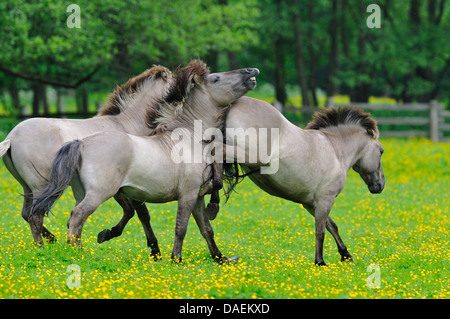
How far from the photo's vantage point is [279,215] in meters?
12.5

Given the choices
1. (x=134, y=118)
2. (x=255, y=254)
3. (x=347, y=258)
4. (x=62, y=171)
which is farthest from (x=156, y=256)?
(x=347, y=258)

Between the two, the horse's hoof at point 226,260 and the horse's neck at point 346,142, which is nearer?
the horse's hoof at point 226,260

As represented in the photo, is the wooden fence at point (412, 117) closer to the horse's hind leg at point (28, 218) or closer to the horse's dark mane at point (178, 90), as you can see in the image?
the horse's dark mane at point (178, 90)

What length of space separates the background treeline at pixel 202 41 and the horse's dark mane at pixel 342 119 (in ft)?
37.3

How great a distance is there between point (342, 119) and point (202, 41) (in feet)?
52.6

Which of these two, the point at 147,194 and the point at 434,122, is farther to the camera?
the point at 434,122

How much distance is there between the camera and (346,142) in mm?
8773

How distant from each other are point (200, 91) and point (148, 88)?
1.59 meters

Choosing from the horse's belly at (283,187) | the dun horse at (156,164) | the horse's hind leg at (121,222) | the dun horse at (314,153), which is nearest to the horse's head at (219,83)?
the dun horse at (156,164)

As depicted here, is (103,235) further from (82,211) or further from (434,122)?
(434,122)

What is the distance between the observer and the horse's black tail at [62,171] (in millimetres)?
7082

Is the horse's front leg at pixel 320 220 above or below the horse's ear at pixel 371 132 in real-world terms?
below

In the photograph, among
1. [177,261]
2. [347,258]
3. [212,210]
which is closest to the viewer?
[177,261]

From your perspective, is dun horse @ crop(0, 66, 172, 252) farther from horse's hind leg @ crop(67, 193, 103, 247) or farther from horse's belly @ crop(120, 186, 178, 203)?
horse's hind leg @ crop(67, 193, 103, 247)
